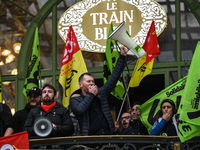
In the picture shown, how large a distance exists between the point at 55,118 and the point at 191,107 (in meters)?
1.98

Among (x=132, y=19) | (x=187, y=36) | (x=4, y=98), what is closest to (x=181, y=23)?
(x=187, y=36)

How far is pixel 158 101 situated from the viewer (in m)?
8.52

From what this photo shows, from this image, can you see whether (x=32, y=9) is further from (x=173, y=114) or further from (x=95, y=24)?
(x=173, y=114)

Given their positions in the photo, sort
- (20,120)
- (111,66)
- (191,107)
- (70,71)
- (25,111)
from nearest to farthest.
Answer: (191,107) < (20,120) < (25,111) < (70,71) < (111,66)

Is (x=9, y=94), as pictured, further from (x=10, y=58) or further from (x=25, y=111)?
(x=25, y=111)

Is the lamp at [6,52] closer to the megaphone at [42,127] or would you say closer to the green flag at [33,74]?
the green flag at [33,74]

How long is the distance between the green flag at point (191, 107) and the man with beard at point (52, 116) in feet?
5.23

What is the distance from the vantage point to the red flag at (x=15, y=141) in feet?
22.4

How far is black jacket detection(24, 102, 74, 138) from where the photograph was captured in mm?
6857

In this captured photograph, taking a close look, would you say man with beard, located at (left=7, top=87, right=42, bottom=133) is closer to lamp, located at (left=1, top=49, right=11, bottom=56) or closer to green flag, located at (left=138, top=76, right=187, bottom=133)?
green flag, located at (left=138, top=76, right=187, bottom=133)

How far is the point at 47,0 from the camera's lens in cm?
1118

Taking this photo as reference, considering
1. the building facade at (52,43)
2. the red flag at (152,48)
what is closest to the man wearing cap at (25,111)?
the red flag at (152,48)

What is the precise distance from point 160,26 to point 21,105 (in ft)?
11.4

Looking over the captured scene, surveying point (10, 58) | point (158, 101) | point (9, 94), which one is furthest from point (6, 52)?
point (158, 101)
